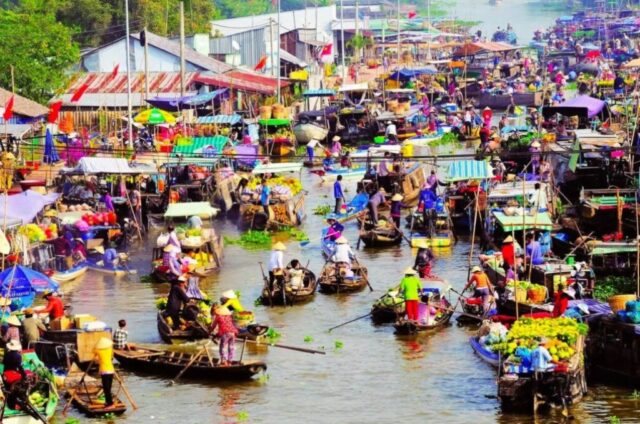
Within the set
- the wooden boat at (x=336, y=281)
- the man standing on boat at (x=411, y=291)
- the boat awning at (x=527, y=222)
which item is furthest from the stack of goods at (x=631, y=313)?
the wooden boat at (x=336, y=281)

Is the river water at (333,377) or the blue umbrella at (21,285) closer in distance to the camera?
the river water at (333,377)

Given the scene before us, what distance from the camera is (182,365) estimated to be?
21.6 metres

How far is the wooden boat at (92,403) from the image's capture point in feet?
64.3

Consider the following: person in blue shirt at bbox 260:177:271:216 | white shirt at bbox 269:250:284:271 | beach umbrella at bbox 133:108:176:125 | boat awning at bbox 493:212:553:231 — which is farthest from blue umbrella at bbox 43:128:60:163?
white shirt at bbox 269:250:284:271

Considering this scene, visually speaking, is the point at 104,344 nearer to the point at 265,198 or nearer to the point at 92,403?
the point at 92,403

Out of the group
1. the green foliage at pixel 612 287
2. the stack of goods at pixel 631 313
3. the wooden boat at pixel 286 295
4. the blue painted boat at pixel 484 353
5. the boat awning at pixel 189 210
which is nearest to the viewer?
the stack of goods at pixel 631 313

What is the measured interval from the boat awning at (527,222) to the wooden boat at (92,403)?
11.0m

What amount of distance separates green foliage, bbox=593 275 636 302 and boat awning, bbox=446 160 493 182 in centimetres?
700

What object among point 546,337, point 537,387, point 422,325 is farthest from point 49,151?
point 537,387

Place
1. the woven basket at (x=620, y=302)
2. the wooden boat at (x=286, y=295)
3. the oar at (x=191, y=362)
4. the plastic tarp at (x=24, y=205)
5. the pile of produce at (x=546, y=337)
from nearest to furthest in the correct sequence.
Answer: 1. the pile of produce at (x=546, y=337)
2. the woven basket at (x=620, y=302)
3. the oar at (x=191, y=362)
4. the wooden boat at (x=286, y=295)
5. the plastic tarp at (x=24, y=205)

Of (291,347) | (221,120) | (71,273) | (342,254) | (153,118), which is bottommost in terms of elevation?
(291,347)

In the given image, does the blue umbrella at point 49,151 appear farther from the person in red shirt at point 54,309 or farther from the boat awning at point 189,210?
the person in red shirt at point 54,309

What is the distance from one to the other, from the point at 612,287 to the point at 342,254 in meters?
5.06

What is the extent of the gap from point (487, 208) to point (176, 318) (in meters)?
10.4
